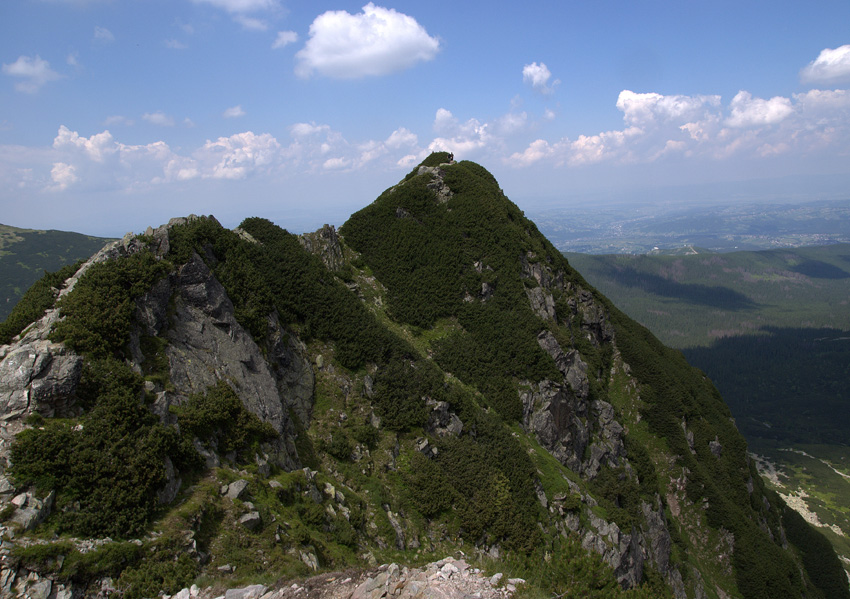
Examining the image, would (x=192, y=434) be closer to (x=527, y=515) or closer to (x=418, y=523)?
(x=418, y=523)

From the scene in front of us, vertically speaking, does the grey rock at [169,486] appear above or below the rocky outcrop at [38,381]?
below

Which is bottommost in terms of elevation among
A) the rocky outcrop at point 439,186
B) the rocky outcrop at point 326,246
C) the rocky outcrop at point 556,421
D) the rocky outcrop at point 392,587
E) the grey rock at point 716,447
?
the grey rock at point 716,447

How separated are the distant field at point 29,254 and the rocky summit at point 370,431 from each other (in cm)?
13739

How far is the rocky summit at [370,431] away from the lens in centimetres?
1408

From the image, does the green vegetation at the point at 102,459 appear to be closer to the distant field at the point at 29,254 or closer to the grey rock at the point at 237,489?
the grey rock at the point at 237,489

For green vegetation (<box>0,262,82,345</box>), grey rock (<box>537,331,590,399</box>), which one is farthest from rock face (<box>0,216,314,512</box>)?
grey rock (<box>537,331,590,399</box>)

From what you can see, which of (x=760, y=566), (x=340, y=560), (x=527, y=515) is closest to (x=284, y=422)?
(x=340, y=560)

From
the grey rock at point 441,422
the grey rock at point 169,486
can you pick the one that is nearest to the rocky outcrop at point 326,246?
the grey rock at point 441,422

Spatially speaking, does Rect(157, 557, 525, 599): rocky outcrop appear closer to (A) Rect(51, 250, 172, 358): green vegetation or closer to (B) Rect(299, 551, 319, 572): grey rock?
(B) Rect(299, 551, 319, 572): grey rock

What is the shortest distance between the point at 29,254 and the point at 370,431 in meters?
193

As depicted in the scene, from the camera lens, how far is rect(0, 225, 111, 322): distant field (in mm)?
130850

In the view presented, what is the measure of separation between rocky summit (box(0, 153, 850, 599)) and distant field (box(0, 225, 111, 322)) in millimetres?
137392

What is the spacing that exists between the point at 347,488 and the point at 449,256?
33479 millimetres

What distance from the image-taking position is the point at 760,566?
45.9 metres
